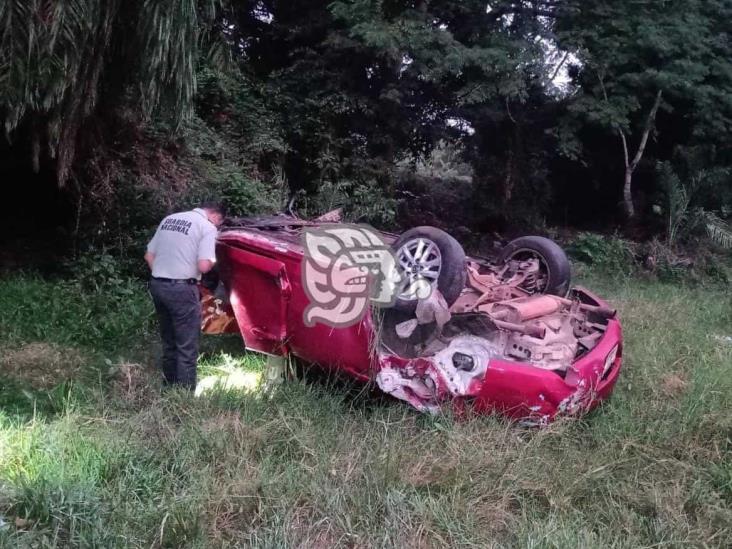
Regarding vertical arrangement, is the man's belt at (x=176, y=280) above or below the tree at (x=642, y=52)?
below

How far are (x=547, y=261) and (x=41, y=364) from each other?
392cm

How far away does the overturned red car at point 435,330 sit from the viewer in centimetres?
351

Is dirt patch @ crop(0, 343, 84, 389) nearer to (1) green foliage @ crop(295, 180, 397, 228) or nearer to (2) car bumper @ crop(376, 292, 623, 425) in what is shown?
(2) car bumper @ crop(376, 292, 623, 425)

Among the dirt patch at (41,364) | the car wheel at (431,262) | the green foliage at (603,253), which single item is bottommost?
the dirt patch at (41,364)

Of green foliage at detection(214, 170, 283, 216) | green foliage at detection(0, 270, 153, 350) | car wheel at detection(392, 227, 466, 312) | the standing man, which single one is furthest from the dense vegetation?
car wheel at detection(392, 227, 466, 312)

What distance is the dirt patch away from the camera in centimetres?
429

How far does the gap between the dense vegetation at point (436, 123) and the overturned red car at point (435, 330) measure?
231 centimetres

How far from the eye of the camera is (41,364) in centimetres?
454

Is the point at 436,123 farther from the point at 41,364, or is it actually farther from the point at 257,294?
the point at 41,364

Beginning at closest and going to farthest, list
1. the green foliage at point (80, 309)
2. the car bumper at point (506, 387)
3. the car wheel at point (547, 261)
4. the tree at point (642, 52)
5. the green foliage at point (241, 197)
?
A: the car bumper at point (506, 387) < the car wheel at point (547, 261) < the green foliage at point (80, 309) < the green foliage at point (241, 197) < the tree at point (642, 52)

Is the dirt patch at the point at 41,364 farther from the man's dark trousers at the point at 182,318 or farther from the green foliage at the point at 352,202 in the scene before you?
the green foliage at the point at 352,202

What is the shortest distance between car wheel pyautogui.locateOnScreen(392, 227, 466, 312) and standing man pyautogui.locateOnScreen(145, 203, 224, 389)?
4.25 feet

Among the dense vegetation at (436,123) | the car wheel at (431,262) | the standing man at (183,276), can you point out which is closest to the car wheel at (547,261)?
the car wheel at (431,262)

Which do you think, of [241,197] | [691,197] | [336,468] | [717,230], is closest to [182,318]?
[336,468]
